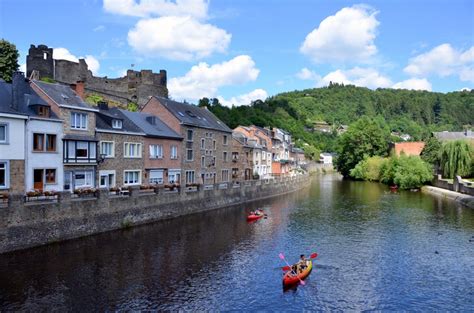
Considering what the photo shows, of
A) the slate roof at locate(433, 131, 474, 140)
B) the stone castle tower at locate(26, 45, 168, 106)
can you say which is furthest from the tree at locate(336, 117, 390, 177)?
the stone castle tower at locate(26, 45, 168, 106)

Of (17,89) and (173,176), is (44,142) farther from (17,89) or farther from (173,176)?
(173,176)

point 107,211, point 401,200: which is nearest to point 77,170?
point 107,211

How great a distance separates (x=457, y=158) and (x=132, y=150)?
60946mm

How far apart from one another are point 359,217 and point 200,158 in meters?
21.7

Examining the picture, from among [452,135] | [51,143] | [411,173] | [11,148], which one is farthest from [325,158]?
[11,148]

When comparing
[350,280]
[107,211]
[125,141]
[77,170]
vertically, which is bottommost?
[350,280]

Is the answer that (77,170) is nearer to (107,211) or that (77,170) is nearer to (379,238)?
(107,211)

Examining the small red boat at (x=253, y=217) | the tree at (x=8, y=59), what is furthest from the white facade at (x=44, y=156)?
the tree at (x=8, y=59)

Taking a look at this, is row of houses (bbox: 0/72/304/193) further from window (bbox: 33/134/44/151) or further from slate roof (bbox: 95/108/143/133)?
slate roof (bbox: 95/108/143/133)

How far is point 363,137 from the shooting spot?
403 ft

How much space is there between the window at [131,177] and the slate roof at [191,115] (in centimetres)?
1025

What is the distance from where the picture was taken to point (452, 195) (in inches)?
2670

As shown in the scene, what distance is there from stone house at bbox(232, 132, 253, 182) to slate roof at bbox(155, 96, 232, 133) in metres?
4.72

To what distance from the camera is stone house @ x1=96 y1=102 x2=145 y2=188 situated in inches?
1687
